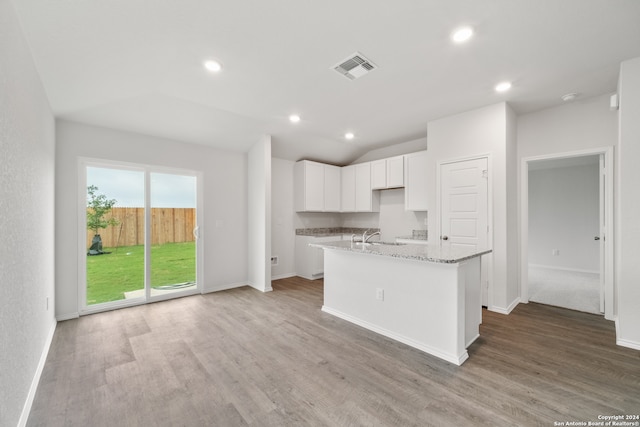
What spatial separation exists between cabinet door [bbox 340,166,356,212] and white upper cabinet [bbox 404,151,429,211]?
1.32 m

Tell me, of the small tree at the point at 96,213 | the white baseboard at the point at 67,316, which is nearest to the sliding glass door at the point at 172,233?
the small tree at the point at 96,213

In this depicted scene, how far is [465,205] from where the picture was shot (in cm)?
386

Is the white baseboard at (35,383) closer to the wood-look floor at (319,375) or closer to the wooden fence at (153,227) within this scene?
the wood-look floor at (319,375)

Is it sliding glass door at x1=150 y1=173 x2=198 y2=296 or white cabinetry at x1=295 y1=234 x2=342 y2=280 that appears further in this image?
white cabinetry at x1=295 y1=234 x2=342 y2=280

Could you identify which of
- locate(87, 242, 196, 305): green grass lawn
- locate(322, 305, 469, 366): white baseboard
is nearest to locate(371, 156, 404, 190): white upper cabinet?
locate(322, 305, 469, 366): white baseboard

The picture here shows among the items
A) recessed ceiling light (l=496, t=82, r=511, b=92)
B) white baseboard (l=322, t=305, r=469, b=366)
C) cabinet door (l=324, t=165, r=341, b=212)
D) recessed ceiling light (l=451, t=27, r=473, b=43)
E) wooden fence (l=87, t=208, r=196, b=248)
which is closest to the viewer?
recessed ceiling light (l=451, t=27, r=473, b=43)

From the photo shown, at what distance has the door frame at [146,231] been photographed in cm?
359

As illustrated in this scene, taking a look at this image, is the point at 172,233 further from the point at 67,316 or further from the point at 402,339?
the point at 402,339

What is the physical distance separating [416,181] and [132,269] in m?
4.82

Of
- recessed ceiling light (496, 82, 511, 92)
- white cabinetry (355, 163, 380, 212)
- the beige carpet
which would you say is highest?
recessed ceiling light (496, 82, 511, 92)

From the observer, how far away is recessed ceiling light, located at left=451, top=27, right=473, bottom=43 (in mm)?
2123

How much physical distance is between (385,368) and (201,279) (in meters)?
3.49

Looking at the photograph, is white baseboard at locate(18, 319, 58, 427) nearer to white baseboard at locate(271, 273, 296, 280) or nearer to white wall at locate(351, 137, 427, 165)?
white baseboard at locate(271, 273, 296, 280)

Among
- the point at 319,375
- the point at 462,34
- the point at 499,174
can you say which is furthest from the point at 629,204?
the point at 319,375
